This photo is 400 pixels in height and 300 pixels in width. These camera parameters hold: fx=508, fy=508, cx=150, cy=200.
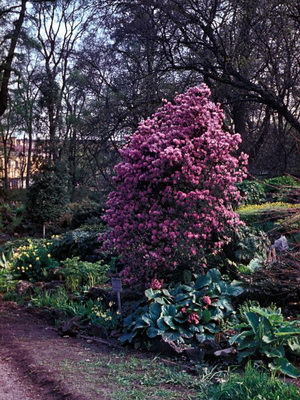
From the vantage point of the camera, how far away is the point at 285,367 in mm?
3783

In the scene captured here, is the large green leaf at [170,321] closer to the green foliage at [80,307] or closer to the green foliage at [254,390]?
the green foliage at [80,307]

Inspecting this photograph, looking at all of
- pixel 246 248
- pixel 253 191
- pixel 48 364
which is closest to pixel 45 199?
pixel 253 191

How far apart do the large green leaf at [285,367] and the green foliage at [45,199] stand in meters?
11.0

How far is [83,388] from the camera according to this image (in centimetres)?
355

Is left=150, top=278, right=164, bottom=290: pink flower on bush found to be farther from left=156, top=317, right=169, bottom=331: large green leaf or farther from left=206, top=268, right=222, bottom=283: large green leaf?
left=156, top=317, right=169, bottom=331: large green leaf

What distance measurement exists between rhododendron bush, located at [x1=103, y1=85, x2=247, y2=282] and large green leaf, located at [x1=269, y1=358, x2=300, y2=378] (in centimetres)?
166

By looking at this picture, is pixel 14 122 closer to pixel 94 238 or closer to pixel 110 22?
pixel 110 22

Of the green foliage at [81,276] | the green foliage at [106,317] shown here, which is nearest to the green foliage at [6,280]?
the green foliage at [81,276]

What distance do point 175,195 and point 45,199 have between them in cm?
957

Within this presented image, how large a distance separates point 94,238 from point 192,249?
3.71 meters

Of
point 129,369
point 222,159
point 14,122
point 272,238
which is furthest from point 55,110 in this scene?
point 129,369

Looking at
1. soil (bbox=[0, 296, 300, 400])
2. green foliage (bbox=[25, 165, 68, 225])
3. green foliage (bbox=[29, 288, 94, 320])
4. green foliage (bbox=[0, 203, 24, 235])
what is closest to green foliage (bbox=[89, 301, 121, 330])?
green foliage (bbox=[29, 288, 94, 320])

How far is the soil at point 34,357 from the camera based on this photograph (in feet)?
12.0

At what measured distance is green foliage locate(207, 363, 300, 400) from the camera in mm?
3084
